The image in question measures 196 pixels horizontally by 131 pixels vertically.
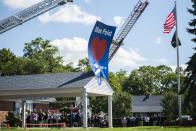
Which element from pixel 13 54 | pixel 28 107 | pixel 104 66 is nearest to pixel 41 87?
pixel 104 66

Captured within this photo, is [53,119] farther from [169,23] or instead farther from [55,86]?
[169,23]

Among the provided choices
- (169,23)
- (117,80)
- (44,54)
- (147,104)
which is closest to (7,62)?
(44,54)

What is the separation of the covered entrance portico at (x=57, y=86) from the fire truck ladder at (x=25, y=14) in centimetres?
551

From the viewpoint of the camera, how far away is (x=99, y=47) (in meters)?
28.3

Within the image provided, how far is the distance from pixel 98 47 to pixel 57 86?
4953 mm

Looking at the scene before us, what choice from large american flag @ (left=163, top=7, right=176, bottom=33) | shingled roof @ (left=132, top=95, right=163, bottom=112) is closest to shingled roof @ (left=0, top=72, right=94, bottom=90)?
large american flag @ (left=163, top=7, right=176, bottom=33)

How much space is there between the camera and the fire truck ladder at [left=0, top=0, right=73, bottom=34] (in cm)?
3187

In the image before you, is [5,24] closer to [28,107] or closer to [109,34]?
[109,34]

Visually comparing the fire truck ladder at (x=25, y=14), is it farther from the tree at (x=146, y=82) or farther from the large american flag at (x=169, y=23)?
the tree at (x=146, y=82)

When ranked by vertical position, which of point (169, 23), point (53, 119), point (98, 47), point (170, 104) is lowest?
point (53, 119)

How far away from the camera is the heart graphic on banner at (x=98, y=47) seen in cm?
2777

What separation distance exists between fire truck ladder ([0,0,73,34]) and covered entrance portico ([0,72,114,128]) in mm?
5505

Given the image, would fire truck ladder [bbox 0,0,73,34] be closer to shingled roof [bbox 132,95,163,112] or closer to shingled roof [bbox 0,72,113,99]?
shingled roof [bbox 0,72,113,99]

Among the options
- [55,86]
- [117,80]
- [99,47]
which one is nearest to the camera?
[55,86]
